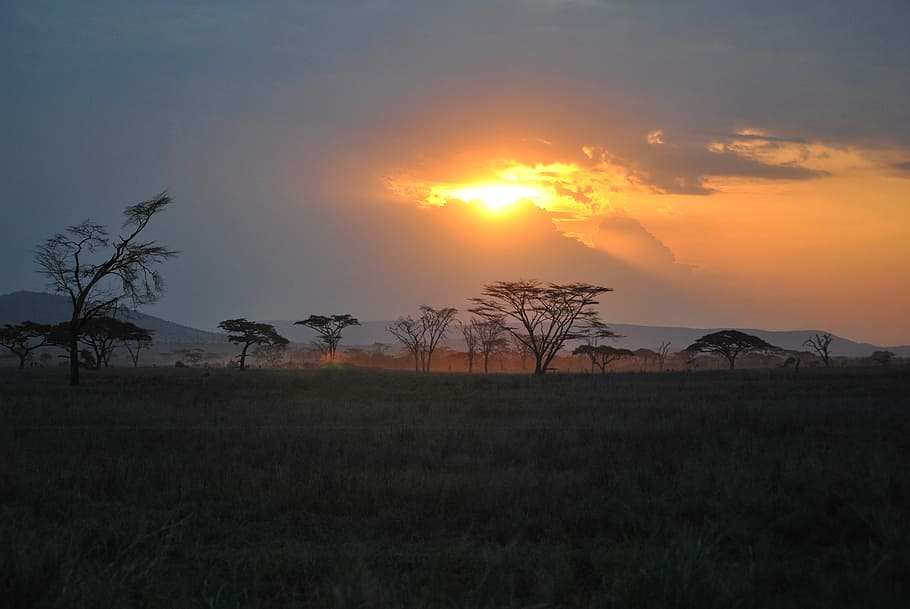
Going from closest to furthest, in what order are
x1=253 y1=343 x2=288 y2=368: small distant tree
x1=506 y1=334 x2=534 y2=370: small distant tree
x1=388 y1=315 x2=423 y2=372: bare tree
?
x1=388 y1=315 x2=423 y2=372: bare tree
x1=253 y1=343 x2=288 y2=368: small distant tree
x1=506 y1=334 x2=534 y2=370: small distant tree

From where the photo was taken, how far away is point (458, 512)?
7.87 meters

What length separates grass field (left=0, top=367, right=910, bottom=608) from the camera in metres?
5.30

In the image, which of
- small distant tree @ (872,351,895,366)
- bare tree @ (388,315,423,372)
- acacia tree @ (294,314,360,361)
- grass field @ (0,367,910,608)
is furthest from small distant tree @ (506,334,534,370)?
grass field @ (0,367,910,608)

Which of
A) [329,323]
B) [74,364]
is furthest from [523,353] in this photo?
[74,364]

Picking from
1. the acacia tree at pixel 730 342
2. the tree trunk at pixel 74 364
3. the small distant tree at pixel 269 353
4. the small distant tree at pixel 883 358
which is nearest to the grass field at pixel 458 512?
the tree trunk at pixel 74 364

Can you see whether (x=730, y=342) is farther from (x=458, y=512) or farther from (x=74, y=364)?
(x=458, y=512)

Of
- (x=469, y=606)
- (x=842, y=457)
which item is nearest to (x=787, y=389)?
(x=842, y=457)

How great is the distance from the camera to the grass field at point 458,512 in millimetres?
5305

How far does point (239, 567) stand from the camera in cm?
610

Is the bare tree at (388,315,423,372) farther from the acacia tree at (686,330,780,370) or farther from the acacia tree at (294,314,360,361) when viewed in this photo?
the acacia tree at (686,330,780,370)

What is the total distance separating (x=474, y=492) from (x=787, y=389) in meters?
22.0

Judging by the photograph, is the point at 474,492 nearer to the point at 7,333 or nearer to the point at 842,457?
the point at 842,457

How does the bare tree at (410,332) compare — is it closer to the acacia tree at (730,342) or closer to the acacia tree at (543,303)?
the acacia tree at (543,303)

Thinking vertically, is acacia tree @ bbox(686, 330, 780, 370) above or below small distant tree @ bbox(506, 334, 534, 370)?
above
